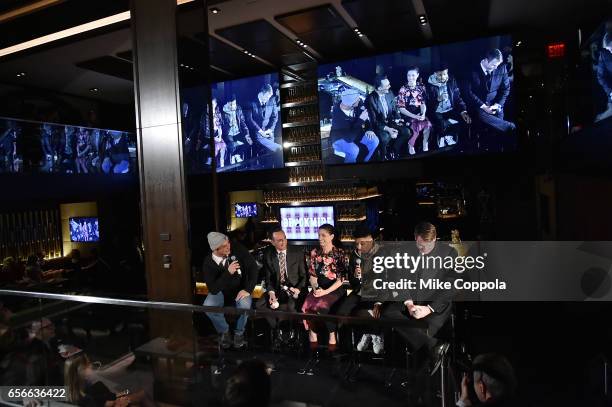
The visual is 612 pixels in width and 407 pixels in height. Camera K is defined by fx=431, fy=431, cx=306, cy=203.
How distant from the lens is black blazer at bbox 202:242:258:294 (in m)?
4.50

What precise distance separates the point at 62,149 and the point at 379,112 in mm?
6257

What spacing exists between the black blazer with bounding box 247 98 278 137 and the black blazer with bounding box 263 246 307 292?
4.21 m

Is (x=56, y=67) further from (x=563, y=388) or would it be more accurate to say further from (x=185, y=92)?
(x=563, y=388)

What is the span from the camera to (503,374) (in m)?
2.23

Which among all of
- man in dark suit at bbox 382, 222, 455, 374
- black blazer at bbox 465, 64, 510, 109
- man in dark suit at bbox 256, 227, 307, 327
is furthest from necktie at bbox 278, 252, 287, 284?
black blazer at bbox 465, 64, 510, 109

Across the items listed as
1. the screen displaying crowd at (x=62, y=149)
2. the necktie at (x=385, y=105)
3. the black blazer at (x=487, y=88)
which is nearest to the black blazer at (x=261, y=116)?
the necktie at (x=385, y=105)

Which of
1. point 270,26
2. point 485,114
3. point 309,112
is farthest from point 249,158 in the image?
point 485,114

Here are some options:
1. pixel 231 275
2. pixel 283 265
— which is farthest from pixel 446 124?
pixel 231 275

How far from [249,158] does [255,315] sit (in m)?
6.18

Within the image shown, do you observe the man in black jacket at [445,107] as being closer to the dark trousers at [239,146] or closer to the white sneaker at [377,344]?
the dark trousers at [239,146]

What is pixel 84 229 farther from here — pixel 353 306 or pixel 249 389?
pixel 249 389

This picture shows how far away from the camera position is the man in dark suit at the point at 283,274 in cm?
466

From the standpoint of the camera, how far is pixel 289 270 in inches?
186

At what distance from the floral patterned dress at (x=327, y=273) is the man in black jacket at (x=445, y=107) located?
3543 millimetres
